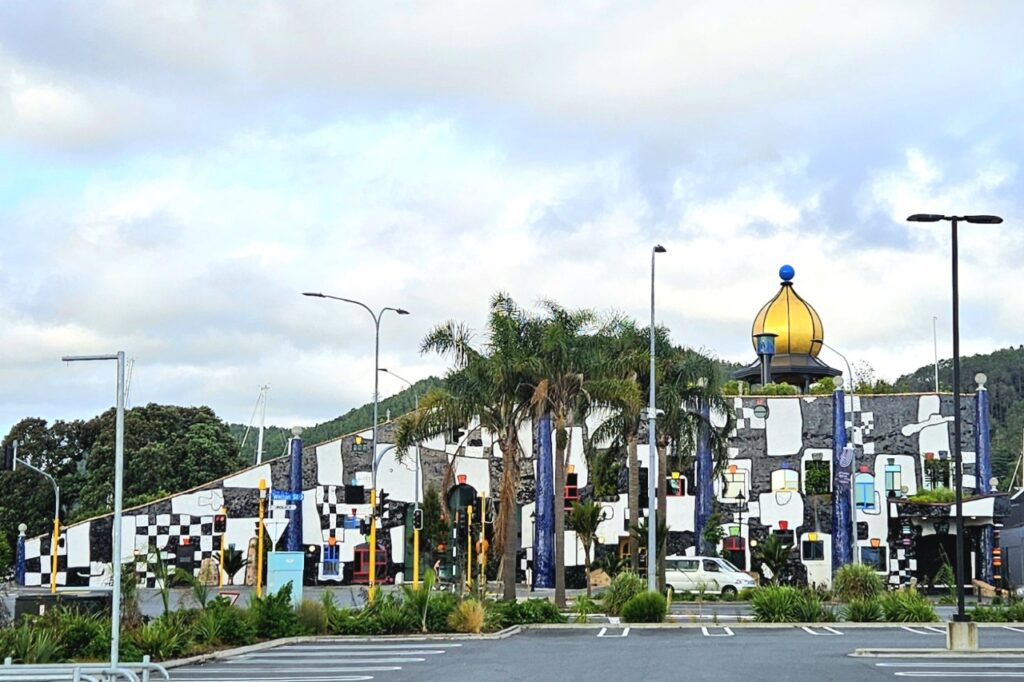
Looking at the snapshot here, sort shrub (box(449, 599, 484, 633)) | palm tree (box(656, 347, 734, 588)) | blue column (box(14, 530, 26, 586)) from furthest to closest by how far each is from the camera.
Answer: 1. blue column (box(14, 530, 26, 586))
2. palm tree (box(656, 347, 734, 588))
3. shrub (box(449, 599, 484, 633))

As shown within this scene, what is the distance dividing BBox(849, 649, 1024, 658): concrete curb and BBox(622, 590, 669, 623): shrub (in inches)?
342

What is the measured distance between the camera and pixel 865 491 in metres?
55.7

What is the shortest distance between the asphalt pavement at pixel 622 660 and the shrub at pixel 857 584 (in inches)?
297

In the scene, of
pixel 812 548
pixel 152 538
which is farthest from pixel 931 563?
pixel 152 538

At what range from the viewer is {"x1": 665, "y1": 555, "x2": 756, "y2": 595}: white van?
4528 cm

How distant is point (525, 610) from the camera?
104ft

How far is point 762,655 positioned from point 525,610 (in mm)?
9578

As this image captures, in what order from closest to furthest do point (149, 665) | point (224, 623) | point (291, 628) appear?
point (149, 665)
point (224, 623)
point (291, 628)

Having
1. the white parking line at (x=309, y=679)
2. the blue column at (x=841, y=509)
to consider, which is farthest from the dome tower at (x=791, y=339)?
the white parking line at (x=309, y=679)

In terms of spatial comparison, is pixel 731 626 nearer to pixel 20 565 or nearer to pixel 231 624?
pixel 231 624

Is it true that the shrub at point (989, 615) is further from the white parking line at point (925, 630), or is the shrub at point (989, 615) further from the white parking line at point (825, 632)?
the white parking line at point (825, 632)

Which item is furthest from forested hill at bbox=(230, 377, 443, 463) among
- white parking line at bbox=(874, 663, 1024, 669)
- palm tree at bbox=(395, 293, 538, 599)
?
white parking line at bbox=(874, 663, 1024, 669)

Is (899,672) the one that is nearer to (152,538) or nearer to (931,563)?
(931,563)

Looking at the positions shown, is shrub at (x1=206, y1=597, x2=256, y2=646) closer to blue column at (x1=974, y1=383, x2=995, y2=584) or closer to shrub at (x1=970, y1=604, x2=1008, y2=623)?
shrub at (x1=970, y1=604, x2=1008, y2=623)
